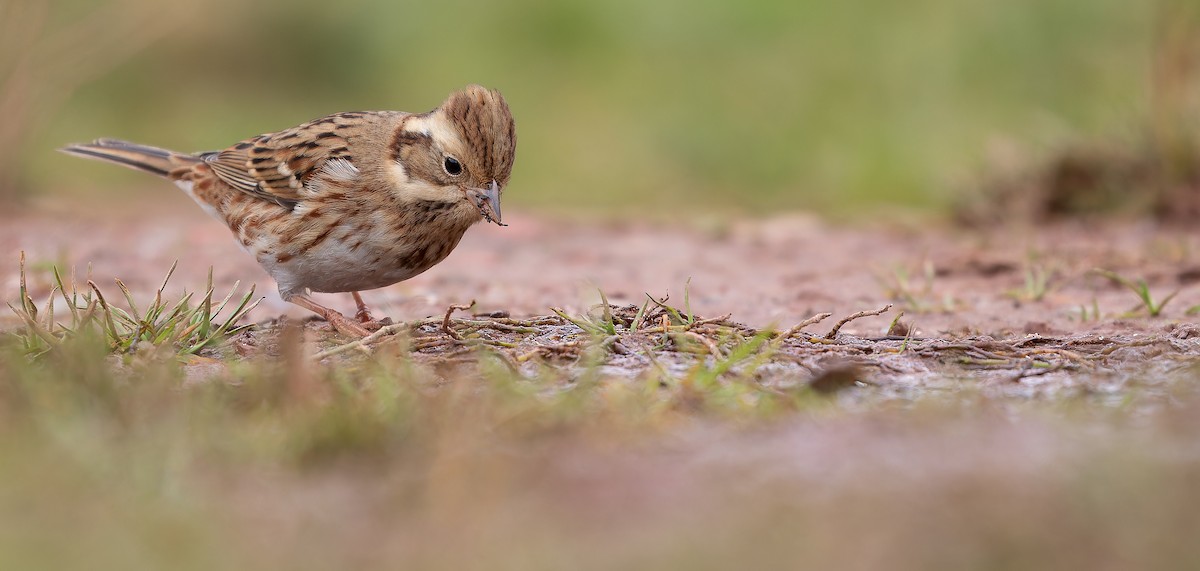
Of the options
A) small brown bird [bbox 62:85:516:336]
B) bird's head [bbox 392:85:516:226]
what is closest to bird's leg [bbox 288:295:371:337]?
small brown bird [bbox 62:85:516:336]

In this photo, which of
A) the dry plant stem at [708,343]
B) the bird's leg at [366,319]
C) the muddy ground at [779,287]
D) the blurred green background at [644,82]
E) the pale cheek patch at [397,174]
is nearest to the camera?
the dry plant stem at [708,343]

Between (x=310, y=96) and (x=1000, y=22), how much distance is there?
289 inches

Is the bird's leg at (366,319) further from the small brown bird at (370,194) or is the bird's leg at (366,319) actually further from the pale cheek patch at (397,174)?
the pale cheek patch at (397,174)

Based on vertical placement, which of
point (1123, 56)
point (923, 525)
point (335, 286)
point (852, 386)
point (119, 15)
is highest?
point (119, 15)

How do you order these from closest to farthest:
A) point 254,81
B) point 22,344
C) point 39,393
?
1. point 39,393
2. point 22,344
3. point 254,81

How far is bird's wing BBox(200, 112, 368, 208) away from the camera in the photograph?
601 centimetres

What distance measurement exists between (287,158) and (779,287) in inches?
103

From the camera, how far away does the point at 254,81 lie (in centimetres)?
1533

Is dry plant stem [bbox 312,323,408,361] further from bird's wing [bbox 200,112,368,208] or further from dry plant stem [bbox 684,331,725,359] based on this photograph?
bird's wing [bbox 200,112,368,208]

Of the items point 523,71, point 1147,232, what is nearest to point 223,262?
point 1147,232

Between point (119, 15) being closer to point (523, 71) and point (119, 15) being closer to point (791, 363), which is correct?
point (523, 71)

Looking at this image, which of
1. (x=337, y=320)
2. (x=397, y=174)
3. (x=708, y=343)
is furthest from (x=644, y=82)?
(x=708, y=343)

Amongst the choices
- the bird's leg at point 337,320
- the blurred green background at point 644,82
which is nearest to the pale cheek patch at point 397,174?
the bird's leg at point 337,320

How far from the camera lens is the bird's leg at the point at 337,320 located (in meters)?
5.45
